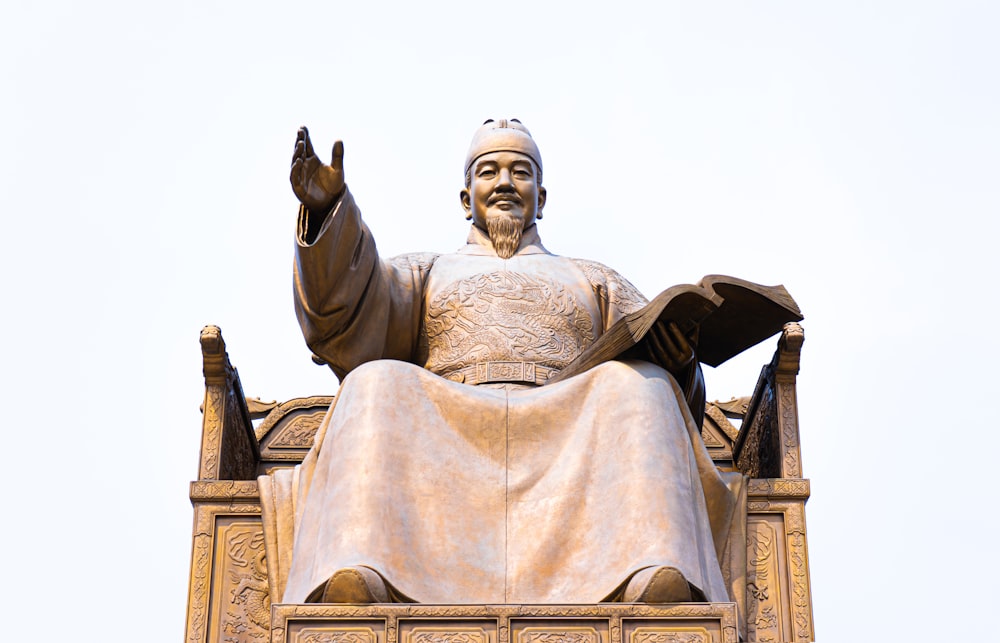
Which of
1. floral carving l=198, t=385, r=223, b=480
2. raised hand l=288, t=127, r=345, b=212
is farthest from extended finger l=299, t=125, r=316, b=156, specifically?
floral carving l=198, t=385, r=223, b=480

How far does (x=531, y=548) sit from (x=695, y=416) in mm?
1513

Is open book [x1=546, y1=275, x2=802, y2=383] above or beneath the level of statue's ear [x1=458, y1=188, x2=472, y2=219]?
beneath

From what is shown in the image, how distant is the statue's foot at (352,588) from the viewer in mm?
8039

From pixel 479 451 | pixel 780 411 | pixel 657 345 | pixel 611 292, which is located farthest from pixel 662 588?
pixel 611 292

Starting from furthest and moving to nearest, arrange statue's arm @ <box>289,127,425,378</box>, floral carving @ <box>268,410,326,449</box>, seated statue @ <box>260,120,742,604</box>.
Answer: floral carving @ <box>268,410,326,449</box> < statue's arm @ <box>289,127,425,378</box> < seated statue @ <box>260,120,742,604</box>

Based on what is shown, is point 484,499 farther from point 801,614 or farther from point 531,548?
point 801,614

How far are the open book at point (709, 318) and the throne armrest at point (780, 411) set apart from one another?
0.19 m

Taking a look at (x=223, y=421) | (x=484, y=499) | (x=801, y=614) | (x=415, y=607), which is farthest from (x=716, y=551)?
(x=223, y=421)

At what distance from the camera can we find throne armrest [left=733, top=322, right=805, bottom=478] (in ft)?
31.7

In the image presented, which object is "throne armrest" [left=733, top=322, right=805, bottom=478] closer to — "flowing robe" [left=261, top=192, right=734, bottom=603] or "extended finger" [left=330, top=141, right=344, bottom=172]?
"flowing robe" [left=261, top=192, right=734, bottom=603]

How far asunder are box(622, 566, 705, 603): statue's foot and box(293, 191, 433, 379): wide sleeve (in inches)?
93.5

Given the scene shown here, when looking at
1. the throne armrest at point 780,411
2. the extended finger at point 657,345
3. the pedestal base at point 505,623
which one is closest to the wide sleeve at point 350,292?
the extended finger at point 657,345

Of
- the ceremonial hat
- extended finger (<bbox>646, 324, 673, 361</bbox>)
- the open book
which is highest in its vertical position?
the ceremonial hat

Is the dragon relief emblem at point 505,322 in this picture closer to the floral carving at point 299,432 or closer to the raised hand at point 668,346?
the raised hand at point 668,346
